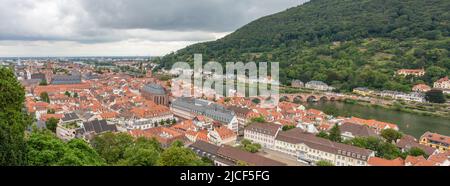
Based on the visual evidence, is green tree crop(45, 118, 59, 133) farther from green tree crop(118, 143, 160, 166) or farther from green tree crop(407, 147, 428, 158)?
green tree crop(407, 147, 428, 158)

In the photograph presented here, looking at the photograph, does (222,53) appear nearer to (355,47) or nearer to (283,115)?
(355,47)

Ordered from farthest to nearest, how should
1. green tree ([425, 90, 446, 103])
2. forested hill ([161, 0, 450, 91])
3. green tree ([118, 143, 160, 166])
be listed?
forested hill ([161, 0, 450, 91]), green tree ([425, 90, 446, 103]), green tree ([118, 143, 160, 166])

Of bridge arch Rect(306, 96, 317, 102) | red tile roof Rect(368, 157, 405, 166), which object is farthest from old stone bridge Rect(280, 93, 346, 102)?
red tile roof Rect(368, 157, 405, 166)

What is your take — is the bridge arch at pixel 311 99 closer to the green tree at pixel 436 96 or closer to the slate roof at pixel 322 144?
the green tree at pixel 436 96

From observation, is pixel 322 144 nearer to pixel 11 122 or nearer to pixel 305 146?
pixel 305 146

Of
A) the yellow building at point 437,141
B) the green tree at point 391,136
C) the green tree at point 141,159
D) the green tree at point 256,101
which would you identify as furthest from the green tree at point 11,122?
the green tree at point 256,101
